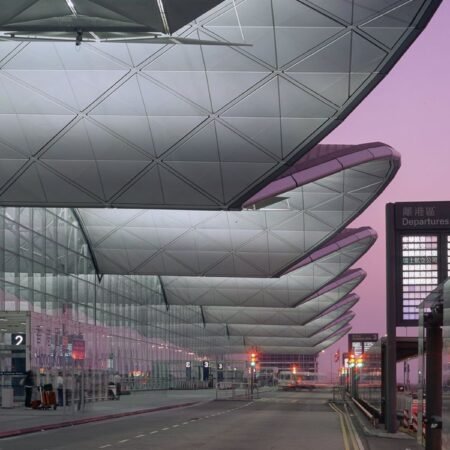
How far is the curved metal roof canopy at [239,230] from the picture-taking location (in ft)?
184

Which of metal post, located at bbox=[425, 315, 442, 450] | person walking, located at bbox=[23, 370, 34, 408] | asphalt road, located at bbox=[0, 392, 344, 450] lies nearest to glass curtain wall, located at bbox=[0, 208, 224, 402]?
person walking, located at bbox=[23, 370, 34, 408]

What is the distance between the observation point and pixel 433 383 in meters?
14.4

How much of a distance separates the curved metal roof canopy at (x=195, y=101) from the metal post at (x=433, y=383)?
19960mm

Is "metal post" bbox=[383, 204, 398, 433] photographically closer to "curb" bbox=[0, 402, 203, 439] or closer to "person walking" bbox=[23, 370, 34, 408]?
"curb" bbox=[0, 402, 203, 439]

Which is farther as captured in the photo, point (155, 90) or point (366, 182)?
point (366, 182)

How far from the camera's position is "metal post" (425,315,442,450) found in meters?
14.1

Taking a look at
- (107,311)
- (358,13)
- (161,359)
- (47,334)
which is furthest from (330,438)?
(161,359)

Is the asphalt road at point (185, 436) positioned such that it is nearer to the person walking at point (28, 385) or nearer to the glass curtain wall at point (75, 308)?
the glass curtain wall at point (75, 308)

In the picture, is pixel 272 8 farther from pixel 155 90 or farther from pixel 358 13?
pixel 155 90

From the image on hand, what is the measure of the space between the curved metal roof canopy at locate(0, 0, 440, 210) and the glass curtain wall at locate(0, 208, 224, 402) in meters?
5.28

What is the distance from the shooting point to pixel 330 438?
29.8 metres

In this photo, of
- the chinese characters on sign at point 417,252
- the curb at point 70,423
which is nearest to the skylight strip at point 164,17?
the chinese characters on sign at point 417,252

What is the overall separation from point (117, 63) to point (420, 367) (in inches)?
892

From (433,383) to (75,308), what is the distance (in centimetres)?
4719
